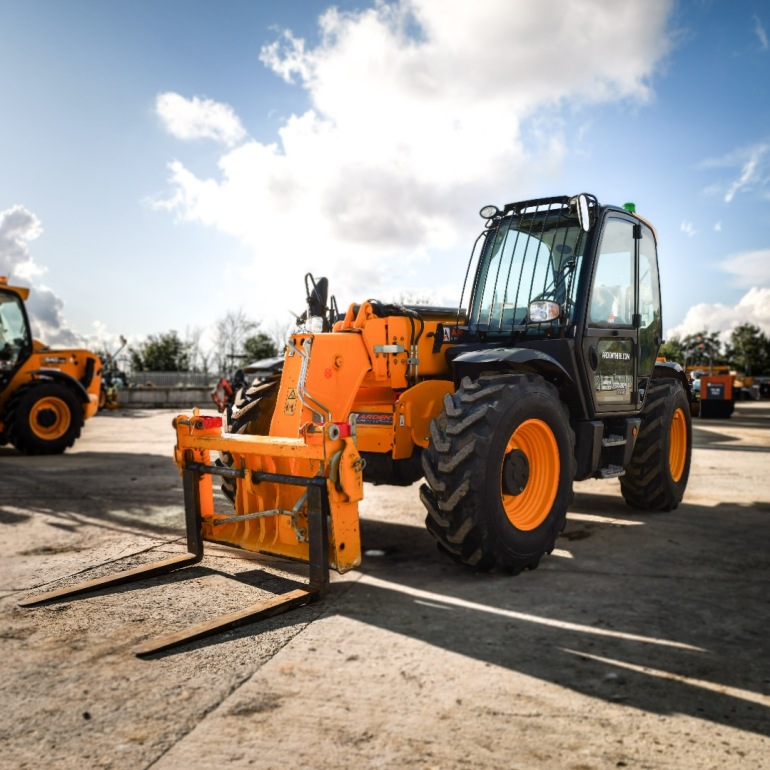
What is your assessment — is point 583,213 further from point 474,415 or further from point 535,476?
point 535,476

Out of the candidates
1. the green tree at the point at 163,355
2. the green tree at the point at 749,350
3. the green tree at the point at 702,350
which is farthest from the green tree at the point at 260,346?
the green tree at the point at 749,350

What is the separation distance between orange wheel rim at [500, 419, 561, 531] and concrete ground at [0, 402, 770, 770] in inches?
13.8

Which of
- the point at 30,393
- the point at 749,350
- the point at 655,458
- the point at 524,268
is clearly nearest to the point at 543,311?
the point at 524,268

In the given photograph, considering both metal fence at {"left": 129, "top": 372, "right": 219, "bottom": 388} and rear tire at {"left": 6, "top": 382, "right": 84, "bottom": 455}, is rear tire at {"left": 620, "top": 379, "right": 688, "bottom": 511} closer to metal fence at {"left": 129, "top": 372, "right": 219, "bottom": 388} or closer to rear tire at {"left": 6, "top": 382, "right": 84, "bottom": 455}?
rear tire at {"left": 6, "top": 382, "right": 84, "bottom": 455}

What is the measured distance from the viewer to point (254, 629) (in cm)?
359

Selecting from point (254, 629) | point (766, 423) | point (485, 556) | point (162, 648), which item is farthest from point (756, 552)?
point (766, 423)

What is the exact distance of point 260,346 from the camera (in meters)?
39.3

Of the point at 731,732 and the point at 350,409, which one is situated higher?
the point at 350,409

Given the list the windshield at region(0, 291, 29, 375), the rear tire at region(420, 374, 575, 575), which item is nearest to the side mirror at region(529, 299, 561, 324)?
the rear tire at region(420, 374, 575, 575)

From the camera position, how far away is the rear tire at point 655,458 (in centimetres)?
662

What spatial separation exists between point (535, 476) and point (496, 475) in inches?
31.0

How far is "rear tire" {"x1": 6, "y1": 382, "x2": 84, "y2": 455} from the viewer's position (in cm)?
1127

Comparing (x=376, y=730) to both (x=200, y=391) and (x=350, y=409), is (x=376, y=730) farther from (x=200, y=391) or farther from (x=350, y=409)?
(x=200, y=391)

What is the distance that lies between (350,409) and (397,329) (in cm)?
71
